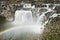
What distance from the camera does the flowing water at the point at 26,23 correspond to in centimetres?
291

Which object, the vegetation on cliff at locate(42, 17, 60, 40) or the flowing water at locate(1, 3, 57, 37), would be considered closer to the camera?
the vegetation on cliff at locate(42, 17, 60, 40)

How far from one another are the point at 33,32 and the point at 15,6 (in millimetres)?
497

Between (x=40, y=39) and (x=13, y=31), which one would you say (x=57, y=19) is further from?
(x=13, y=31)

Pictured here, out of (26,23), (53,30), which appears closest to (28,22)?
(26,23)

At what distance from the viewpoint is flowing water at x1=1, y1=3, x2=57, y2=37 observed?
9.55ft

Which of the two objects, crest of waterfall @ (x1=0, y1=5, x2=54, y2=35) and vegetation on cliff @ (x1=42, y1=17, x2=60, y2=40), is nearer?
vegetation on cliff @ (x1=42, y1=17, x2=60, y2=40)

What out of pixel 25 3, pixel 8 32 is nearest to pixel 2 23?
pixel 8 32

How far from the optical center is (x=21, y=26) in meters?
2.97

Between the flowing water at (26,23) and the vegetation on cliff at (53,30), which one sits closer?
the vegetation on cliff at (53,30)

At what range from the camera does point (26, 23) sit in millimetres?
2953

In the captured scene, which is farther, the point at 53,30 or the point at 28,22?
the point at 28,22

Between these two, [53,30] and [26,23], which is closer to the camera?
[53,30]

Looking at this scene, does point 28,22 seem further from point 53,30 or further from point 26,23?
point 53,30

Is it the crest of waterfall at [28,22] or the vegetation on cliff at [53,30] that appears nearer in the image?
the vegetation on cliff at [53,30]
